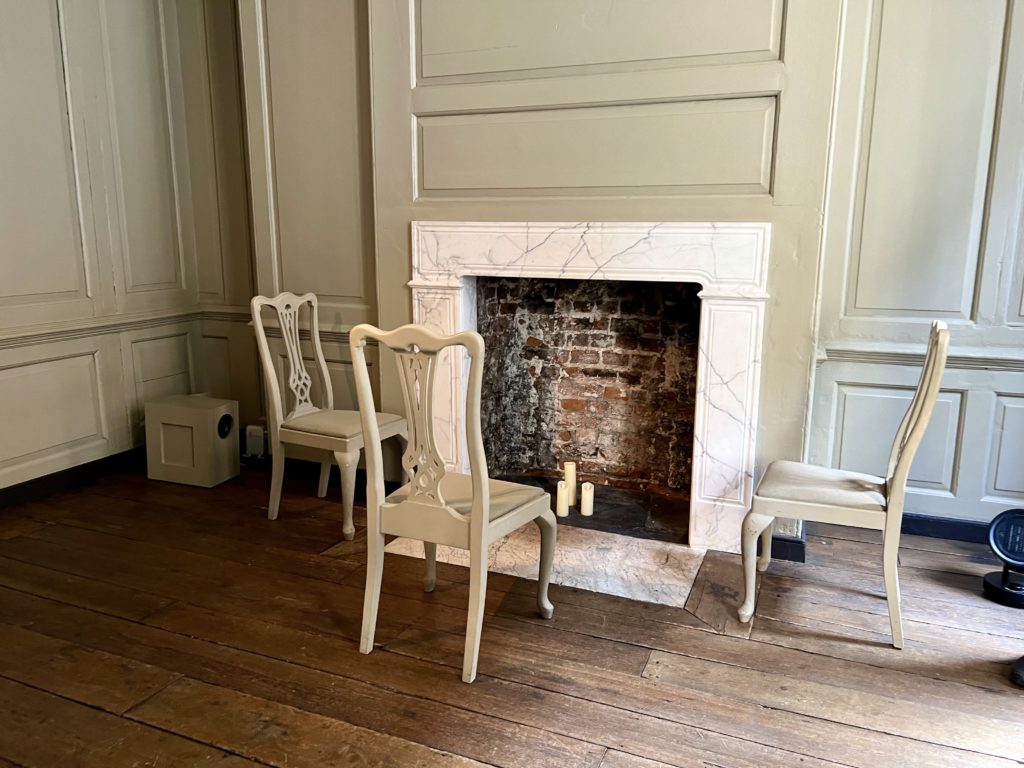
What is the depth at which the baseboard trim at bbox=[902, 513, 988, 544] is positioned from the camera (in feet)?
10.5

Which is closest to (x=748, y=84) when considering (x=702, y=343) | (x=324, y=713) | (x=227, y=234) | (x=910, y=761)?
(x=702, y=343)

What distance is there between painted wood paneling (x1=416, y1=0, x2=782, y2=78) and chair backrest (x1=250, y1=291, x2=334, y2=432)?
125 centimetres

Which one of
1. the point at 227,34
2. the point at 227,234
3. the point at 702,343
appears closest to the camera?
the point at 702,343

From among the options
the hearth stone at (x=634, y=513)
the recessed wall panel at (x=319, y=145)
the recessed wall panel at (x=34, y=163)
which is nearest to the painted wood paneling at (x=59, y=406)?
A: the recessed wall panel at (x=34, y=163)

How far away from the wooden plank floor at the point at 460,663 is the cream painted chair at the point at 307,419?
0.34 m

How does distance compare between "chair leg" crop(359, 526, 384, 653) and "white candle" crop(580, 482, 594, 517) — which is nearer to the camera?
"chair leg" crop(359, 526, 384, 653)

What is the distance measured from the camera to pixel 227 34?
3998 mm

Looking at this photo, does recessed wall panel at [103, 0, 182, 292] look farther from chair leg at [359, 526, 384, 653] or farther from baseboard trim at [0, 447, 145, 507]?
chair leg at [359, 526, 384, 653]

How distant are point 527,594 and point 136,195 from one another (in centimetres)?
299

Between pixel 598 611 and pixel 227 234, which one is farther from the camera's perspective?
pixel 227 234

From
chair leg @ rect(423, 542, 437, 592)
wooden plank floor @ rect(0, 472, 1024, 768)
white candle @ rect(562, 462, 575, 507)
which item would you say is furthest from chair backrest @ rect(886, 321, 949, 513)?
chair leg @ rect(423, 542, 437, 592)

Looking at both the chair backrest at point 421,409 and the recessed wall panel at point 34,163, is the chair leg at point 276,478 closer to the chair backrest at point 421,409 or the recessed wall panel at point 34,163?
the chair backrest at point 421,409

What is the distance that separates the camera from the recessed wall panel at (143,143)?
3.88 meters

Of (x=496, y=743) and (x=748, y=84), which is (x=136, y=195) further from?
(x=496, y=743)
